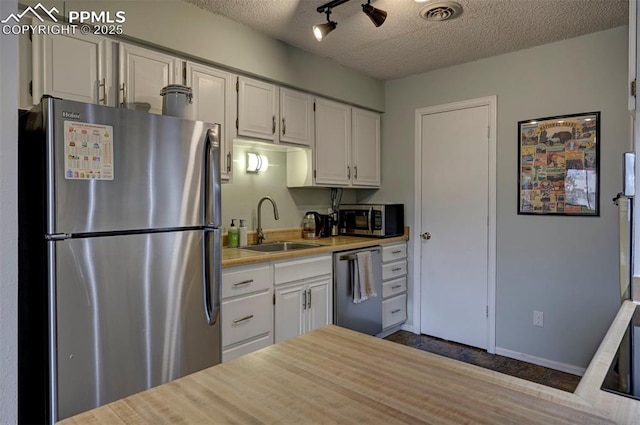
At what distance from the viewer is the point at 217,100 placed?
2516mm

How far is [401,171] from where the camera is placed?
12.4ft

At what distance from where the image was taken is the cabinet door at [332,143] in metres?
3.29

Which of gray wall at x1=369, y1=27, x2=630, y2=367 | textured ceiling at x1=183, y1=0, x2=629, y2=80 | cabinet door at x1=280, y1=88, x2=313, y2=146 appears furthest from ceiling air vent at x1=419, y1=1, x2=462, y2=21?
cabinet door at x1=280, y1=88, x2=313, y2=146

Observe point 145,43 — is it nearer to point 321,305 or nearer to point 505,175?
point 321,305

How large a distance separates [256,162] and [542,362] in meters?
2.70

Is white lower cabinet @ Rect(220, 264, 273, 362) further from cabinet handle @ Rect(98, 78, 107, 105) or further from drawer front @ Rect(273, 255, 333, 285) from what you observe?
Result: cabinet handle @ Rect(98, 78, 107, 105)

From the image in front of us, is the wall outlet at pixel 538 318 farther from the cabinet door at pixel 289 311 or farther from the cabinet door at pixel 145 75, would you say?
the cabinet door at pixel 145 75

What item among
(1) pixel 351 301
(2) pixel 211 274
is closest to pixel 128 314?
(2) pixel 211 274

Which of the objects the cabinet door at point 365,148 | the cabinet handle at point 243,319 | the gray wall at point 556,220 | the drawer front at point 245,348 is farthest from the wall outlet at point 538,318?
the cabinet handle at point 243,319

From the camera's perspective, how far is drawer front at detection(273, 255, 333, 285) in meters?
2.55

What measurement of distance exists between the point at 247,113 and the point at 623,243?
7.31 feet

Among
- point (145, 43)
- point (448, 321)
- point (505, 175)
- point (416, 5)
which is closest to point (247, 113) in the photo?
point (145, 43)

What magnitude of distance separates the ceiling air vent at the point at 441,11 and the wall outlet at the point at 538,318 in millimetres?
2233

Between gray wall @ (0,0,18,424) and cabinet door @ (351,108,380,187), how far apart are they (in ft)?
8.58
